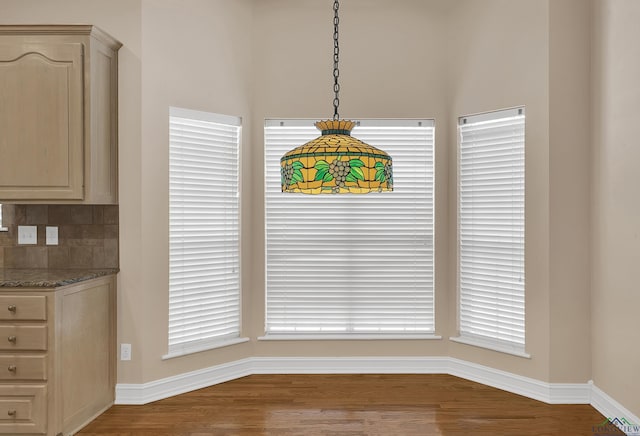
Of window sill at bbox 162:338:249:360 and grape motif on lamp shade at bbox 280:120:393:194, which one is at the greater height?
grape motif on lamp shade at bbox 280:120:393:194

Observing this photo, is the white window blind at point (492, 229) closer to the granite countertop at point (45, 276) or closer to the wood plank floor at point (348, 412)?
the wood plank floor at point (348, 412)

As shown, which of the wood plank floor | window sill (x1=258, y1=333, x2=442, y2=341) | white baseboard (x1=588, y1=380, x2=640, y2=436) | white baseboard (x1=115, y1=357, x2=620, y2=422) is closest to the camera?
white baseboard (x1=588, y1=380, x2=640, y2=436)

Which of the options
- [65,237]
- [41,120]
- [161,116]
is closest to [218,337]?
[65,237]

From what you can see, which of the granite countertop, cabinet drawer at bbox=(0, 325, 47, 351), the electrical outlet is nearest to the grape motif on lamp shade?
the granite countertop

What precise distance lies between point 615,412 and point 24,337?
146 inches

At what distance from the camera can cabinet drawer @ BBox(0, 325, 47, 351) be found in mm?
2848

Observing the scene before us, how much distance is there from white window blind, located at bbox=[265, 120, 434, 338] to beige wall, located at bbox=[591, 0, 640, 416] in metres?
1.27

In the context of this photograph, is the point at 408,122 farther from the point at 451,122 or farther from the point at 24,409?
the point at 24,409

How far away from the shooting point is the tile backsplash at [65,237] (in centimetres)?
356

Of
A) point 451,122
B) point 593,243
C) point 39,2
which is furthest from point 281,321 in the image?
point 39,2

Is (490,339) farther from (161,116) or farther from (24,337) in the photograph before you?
(24,337)

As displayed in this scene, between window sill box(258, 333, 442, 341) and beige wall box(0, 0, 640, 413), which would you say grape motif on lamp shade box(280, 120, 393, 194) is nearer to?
beige wall box(0, 0, 640, 413)

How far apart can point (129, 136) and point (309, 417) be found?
2.35 m

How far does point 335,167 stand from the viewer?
73.1 inches
